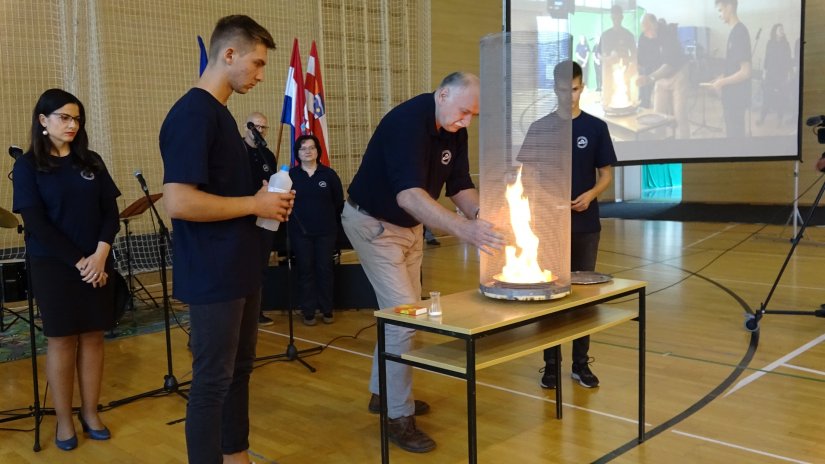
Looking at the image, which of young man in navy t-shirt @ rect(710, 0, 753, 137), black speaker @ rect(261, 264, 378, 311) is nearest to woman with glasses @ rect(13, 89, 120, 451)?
black speaker @ rect(261, 264, 378, 311)

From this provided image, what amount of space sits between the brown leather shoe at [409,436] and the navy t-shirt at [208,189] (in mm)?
1148

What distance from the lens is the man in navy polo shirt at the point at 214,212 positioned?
2.04 metres

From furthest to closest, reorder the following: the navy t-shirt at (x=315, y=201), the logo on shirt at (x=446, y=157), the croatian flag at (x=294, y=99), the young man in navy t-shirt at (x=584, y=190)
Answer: the croatian flag at (x=294, y=99), the navy t-shirt at (x=315, y=201), the young man in navy t-shirt at (x=584, y=190), the logo on shirt at (x=446, y=157)

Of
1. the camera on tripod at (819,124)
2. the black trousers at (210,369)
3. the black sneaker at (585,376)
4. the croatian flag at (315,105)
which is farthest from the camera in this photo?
the croatian flag at (315,105)

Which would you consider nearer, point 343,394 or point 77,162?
point 77,162

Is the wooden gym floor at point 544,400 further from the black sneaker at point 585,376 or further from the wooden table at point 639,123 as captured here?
the wooden table at point 639,123

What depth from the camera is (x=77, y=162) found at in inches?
126

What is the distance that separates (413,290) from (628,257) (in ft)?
18.2

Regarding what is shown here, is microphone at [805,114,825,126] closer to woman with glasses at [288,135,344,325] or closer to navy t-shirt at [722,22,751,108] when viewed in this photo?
woman with glasses at [288,135,344,325]

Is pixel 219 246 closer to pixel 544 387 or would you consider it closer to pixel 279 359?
pixel 544 387

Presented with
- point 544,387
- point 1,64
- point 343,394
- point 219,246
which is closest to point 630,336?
point 544,387

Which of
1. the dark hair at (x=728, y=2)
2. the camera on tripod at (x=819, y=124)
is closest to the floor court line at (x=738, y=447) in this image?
the camera on tripod at (x=819, y=124)

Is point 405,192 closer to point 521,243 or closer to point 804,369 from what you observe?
point 521,243

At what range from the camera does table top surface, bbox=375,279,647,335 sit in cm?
222
